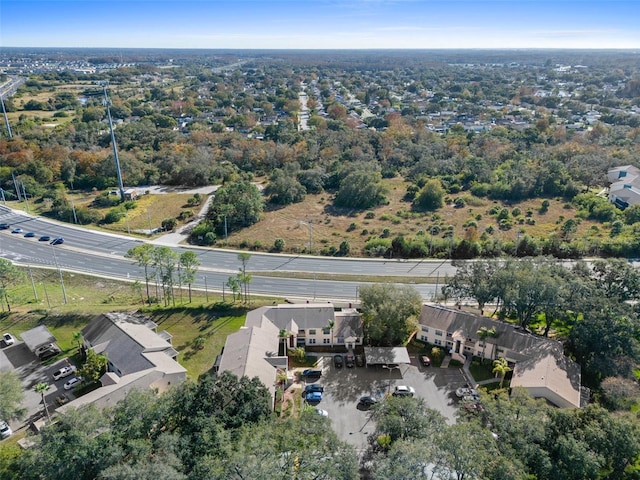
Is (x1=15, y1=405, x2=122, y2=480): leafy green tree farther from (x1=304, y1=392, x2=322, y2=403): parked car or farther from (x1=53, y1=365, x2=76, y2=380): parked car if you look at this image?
(x1=304, y1=392, x2=322, y2=403): parked car

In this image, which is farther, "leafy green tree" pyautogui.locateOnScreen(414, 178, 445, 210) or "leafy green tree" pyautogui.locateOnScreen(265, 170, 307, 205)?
"leafy green tree" pyautogui.locateOnScreen(265, 170, 307, 205)

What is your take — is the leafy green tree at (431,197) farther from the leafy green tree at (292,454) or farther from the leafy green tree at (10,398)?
the leafy green tree at (10,398)

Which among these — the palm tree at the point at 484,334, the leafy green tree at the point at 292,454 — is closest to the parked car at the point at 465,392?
the palm tree at the point at 484,334

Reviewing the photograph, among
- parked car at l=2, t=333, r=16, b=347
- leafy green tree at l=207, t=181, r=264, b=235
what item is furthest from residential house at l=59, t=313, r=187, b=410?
leafy green tree at l=207, t=181, r=264, b=235

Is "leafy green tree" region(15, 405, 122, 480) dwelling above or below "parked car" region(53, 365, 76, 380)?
above

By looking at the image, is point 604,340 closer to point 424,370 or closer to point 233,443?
point 424,370

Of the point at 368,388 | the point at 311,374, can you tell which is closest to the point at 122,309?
the point at 311,374

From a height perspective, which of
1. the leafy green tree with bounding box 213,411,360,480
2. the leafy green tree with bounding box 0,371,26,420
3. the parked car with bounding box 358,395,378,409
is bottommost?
the parked car with bounding box 358,395,378,409
